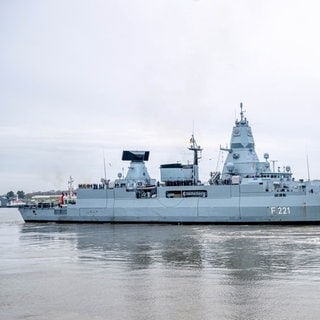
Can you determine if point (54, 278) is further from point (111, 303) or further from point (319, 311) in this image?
point (319, 311)

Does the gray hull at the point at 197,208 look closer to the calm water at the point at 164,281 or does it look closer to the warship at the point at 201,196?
the warship at the point at 201,196

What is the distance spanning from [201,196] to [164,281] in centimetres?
2922

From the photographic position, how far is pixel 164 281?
15.4 m

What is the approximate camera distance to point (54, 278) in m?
16.7

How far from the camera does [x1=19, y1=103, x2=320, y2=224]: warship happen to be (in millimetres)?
40625

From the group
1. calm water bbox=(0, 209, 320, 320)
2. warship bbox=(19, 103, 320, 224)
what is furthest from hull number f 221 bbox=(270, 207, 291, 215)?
calm water bbox=(0, 209, 320, 320)

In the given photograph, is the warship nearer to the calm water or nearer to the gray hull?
the gray hull

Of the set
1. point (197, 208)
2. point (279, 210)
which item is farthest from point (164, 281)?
point (197, 208)

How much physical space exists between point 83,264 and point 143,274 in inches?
148

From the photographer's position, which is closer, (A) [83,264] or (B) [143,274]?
(B) [143,274]

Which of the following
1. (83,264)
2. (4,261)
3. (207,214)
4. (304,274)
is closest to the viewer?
(304,274)

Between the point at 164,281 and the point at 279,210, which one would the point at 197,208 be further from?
the point at 164,281

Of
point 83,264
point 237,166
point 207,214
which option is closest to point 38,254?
point 83,264

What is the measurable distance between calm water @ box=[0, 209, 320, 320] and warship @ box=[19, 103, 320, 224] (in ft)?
46.6
